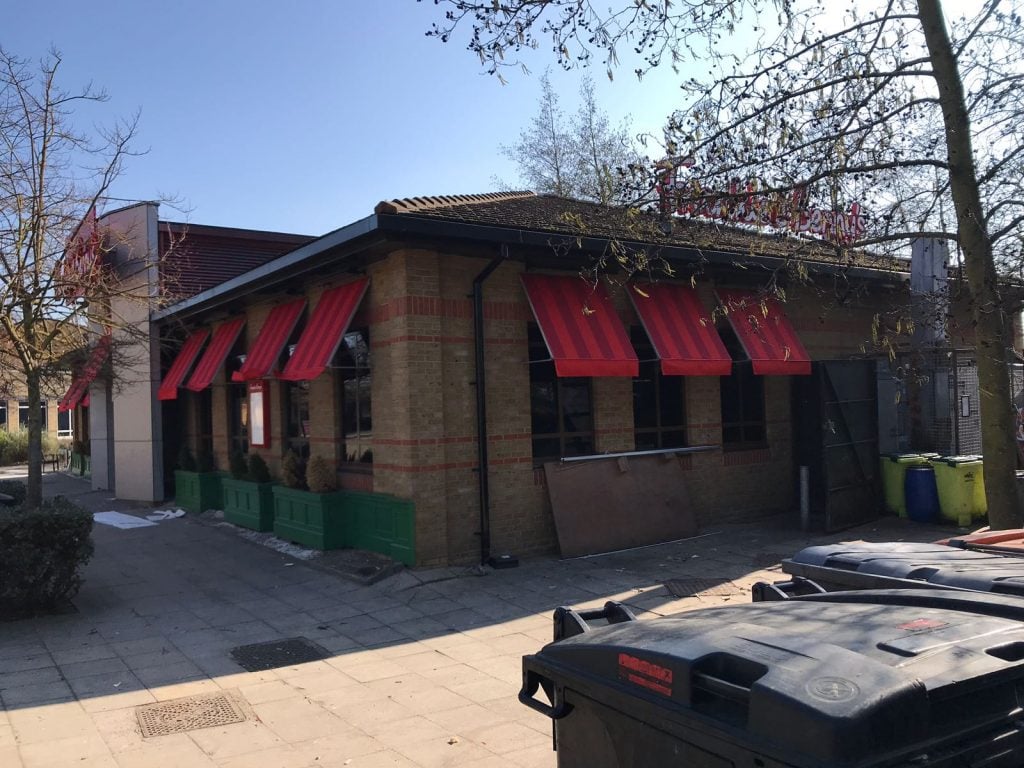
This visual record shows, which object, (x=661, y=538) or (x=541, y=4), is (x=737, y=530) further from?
(x=541, y=4)

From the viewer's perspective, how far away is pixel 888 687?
192 cm

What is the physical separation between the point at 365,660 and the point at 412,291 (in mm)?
4648

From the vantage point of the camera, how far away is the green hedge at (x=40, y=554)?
7.97 meters

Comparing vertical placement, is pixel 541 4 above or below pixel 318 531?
above

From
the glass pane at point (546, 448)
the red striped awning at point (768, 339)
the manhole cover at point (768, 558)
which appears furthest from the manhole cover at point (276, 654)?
the red striped awning at point (768, 339)

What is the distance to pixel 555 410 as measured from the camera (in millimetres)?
11305

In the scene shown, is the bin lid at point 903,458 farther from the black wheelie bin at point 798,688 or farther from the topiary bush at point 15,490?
the topiary bush at point 15,490

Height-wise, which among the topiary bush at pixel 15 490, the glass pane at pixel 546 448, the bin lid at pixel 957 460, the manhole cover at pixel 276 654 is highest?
the glass pane at pixel 546 448

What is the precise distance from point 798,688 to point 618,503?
9.44m

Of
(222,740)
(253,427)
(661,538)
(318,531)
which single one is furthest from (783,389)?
(222,740)

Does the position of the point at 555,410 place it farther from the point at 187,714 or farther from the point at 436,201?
the point at 187,714

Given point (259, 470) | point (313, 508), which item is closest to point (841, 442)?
point (313, 508)

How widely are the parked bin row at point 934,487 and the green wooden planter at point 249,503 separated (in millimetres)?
10192

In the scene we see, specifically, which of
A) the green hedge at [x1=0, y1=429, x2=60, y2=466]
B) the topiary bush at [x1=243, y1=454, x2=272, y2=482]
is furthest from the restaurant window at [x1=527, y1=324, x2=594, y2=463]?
the green hedge at [x1=0, y1=429, x2=60, y2=466]
